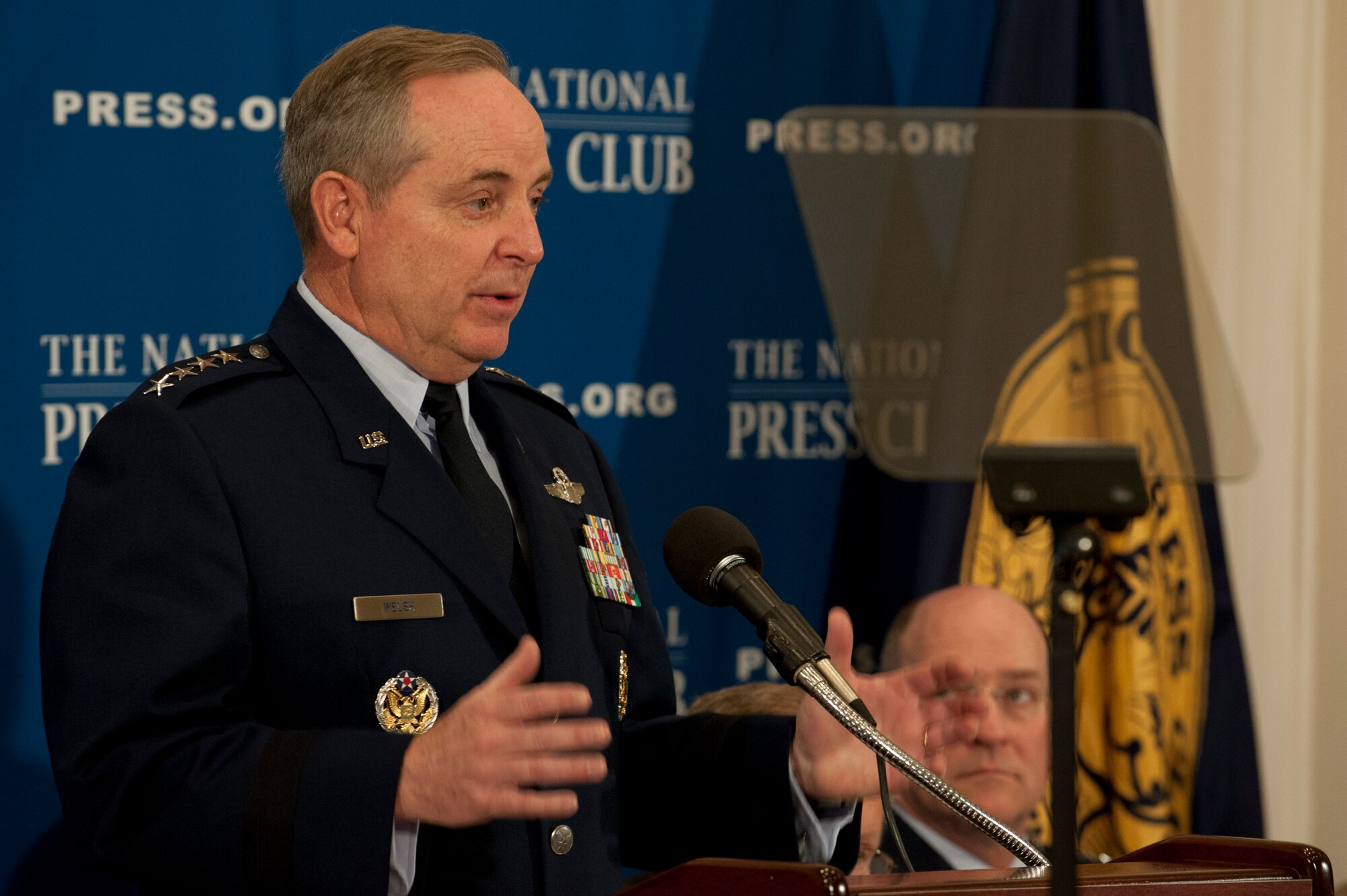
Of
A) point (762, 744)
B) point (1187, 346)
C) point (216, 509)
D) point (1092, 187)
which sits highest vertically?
point (1092, 187)

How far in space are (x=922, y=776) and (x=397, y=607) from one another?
0.64 meters

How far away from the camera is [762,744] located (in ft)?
5.90

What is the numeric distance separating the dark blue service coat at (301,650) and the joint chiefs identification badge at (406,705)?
0.04ft

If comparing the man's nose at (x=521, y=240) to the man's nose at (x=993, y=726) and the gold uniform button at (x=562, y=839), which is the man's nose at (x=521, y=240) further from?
the man's nose at (x=993, y=726)

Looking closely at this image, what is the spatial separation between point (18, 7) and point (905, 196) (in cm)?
173

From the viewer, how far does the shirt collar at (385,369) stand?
1.82 metres

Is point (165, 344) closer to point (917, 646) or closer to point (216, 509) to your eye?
point (216, 509)

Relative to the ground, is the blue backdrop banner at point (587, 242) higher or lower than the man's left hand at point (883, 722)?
higher

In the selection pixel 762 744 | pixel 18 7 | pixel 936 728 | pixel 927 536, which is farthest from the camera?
pixel 927 536

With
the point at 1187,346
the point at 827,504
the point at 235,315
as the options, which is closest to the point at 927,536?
the point at 827,504

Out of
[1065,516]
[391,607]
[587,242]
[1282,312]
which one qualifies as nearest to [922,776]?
[1065,516]

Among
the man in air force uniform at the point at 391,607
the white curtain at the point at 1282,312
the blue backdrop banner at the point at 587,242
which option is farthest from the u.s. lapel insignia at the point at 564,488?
the white curtain at the point at 1282,312

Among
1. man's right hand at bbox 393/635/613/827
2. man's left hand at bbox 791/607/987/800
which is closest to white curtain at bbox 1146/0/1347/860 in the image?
man's left hand at bbox 791/607/987/800

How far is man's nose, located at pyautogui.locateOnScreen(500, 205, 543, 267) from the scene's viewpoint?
1819 mm
